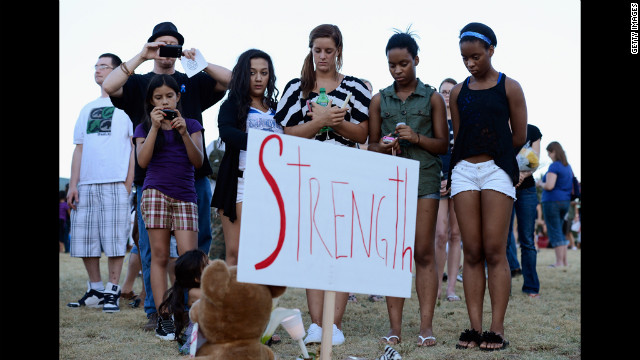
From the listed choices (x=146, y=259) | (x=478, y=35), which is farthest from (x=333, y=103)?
(x=146, y=259)

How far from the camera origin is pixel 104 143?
5.45 meters

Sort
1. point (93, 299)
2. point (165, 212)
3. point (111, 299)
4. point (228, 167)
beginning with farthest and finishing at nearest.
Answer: point (93, 299) < point (111, 299) < point (165, 212) < point (228, 167)

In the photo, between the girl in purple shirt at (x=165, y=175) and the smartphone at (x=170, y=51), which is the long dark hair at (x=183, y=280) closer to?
the girl in purple shirt at (x=165, y=175)

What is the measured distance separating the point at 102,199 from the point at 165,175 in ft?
5.32

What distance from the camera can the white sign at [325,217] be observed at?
2336mm

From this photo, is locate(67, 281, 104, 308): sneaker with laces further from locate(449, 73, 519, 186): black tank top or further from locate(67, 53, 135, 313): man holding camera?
locate(449, 73, 519, 186): black tank top

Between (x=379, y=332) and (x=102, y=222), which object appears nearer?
(x=379, y=332)

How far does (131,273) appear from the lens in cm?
599

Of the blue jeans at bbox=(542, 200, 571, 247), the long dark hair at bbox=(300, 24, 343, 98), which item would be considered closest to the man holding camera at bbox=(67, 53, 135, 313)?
the long dark hair at bbox=(300, 24, 343, 98)

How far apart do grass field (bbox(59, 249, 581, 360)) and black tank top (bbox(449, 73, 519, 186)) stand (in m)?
1.00

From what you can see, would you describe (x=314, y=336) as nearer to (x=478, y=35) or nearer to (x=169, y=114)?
(x=169, y=114)
